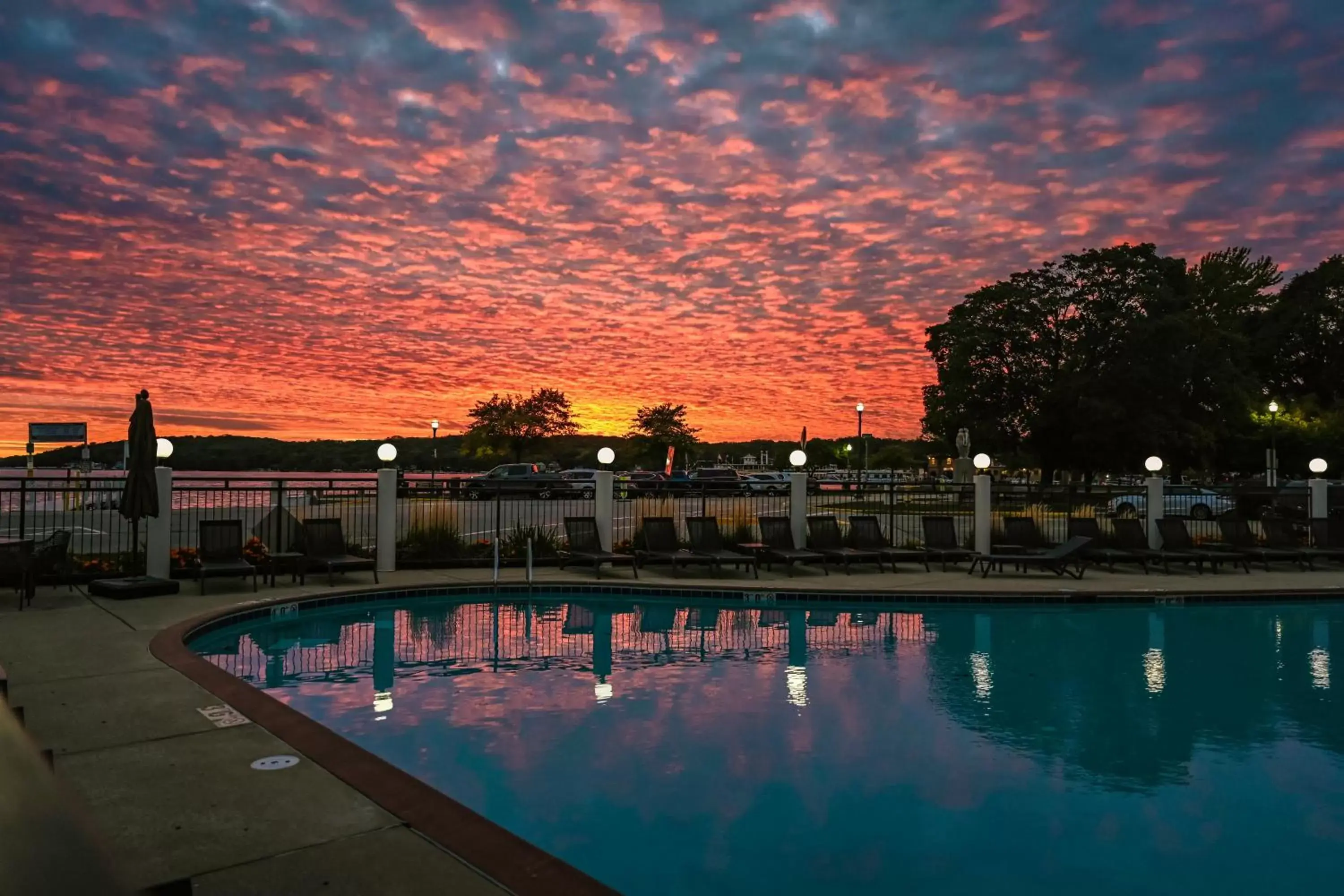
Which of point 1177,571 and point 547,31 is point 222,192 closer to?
point 547,31

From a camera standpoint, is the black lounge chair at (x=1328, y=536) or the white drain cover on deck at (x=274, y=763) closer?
the white drain cover on deck at (x=274, y=763)

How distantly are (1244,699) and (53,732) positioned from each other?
9526 mm

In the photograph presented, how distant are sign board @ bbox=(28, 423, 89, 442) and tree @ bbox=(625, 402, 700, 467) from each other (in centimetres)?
4053

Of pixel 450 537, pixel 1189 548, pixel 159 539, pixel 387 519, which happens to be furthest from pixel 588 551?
pixel 1189 548

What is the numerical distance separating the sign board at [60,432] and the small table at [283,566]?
1676 inches

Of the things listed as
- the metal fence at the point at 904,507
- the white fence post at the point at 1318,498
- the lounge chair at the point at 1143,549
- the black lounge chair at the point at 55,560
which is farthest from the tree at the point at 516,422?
the black lounge chair at the point at 55,560

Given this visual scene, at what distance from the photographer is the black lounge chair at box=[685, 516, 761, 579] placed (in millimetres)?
14664

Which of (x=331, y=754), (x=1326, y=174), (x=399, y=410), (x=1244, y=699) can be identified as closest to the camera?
(x=331, y=754)

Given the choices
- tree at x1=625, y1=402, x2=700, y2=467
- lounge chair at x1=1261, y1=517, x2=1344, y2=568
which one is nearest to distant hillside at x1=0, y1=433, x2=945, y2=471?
tree at x1=625, y1=402, x2=700, y2=467

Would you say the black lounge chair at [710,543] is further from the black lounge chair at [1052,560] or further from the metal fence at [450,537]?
the black lounge chair at [1052,560]

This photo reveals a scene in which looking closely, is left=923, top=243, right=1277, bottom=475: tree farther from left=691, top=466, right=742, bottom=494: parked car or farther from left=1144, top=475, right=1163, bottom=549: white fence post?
left=1144, top=475, right=1163, bottom=549: white fence post

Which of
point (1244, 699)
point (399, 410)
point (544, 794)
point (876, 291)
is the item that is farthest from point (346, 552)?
point (399, 410)

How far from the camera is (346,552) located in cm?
1356

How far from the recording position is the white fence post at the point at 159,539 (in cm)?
1178
